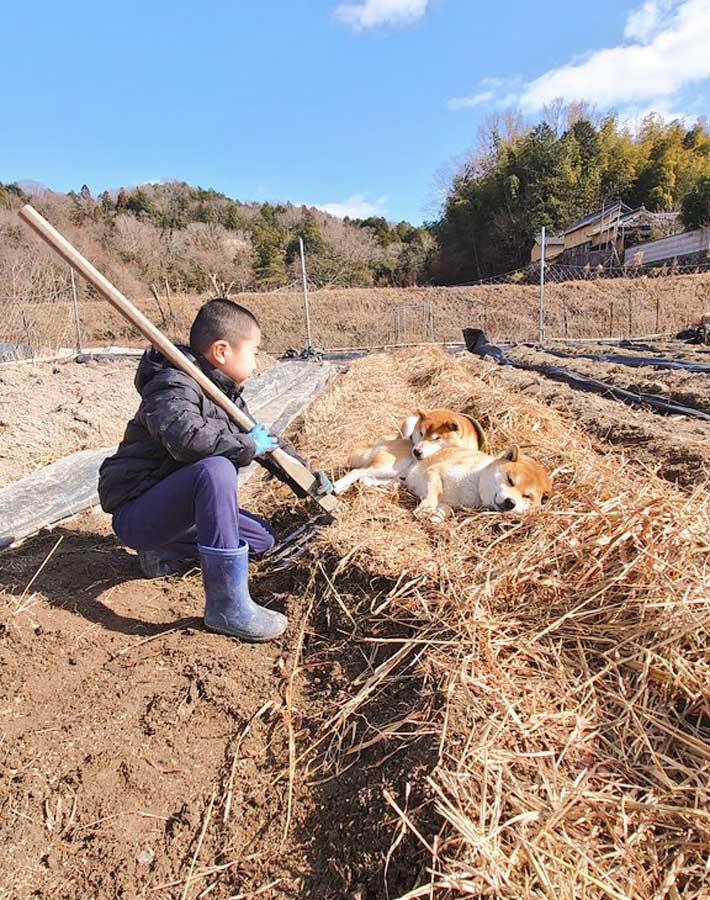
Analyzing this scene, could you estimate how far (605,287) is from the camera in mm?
28562

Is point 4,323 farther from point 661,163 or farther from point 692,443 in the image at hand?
point 661,163

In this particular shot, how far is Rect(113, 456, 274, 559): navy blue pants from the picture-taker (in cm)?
219

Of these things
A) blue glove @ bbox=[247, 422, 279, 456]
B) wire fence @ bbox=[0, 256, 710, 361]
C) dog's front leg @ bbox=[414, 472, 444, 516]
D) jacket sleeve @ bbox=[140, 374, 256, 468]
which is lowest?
dog's front leg @ bbox=[414, 472, 444, 516]

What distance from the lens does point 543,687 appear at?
1.73m

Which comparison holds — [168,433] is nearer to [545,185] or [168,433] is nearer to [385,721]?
[385,721]

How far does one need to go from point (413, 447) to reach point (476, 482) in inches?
28.9

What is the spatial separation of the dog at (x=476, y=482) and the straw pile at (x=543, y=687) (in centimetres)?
17

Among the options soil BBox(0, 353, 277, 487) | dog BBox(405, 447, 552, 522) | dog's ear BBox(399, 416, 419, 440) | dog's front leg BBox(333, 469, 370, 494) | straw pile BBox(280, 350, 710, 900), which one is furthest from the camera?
soil BBox(0, 353, 277, 487)

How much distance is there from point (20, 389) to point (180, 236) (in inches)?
1316

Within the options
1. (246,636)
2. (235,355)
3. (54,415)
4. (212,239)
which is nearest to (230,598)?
(246,636)

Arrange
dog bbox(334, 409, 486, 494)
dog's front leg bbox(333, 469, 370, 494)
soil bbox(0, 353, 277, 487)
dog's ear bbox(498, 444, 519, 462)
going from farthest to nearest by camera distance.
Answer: soil bbox(0, 353, 277, 487)
dog bbox(334, 409, 486, 494)
dog's front leg bbox(333, 469, 370, 494)
dog's ear bbox(498, 444, 519, 462)

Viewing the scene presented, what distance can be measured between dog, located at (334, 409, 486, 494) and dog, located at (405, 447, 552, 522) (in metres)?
0.13

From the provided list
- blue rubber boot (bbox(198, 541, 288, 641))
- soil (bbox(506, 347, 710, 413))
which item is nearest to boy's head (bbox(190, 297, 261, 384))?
blue rubber boot (bbox(198, 541, 288, 641))

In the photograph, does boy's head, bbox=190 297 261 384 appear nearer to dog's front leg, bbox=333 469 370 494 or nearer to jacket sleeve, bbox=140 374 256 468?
jacket sleeve, bbox=140 374 256 468
